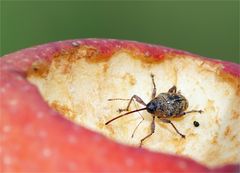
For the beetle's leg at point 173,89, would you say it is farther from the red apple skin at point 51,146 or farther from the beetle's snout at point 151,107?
the red apple skin at point 51,146

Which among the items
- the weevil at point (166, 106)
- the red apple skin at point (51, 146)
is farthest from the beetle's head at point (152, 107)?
the red apple skin at point (51, 146)

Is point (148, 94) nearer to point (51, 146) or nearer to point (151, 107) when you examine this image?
point (151, 107)

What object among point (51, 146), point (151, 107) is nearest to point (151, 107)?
point (151, 107)

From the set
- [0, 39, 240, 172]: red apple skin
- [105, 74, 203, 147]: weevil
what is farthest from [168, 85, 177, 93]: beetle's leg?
[0, 39, 240, 172]: red apple skin

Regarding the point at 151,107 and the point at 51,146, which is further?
the point at 151,107

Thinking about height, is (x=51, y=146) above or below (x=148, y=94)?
below

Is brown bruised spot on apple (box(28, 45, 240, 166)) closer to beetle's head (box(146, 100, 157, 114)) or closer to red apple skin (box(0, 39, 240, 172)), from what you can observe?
beetle's head (box(146, 100, 157, 114))
